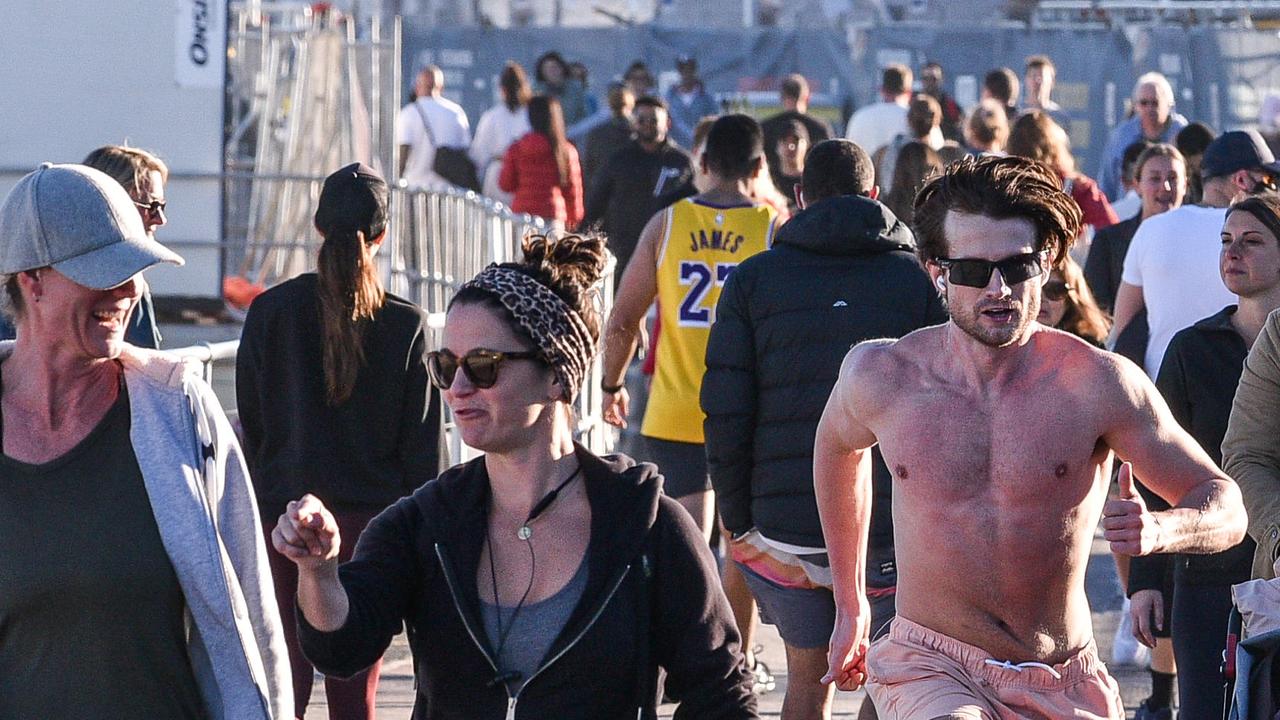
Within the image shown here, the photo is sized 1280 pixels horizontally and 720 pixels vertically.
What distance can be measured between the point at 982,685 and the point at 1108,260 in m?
5.13

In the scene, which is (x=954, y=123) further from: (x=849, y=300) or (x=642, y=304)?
(x=849, y=300)

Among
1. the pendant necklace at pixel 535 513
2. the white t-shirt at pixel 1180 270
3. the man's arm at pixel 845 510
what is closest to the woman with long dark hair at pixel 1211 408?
the man's arm at pixel 845 510

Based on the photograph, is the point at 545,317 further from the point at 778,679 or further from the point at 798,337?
the point at 778,679

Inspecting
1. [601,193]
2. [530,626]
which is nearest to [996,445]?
[530,626]

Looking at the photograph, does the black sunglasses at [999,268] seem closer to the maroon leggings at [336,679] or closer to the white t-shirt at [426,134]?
the maroon leggings at [336,679]

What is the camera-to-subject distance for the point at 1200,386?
584 cm

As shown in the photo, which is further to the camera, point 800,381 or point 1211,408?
point 800,381

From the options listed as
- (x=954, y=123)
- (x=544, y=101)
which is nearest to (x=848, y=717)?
(x=544, y=101)

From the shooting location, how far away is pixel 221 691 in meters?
3.63

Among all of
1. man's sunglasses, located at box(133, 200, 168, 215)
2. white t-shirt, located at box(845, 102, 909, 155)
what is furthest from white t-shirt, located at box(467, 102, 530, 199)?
man's sunglasses, located at box(133, 200, 168, 215)

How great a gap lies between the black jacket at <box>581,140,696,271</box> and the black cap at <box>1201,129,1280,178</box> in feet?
19.2

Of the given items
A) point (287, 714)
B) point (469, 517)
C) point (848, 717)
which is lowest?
point (848, 717)

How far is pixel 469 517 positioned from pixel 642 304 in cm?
393

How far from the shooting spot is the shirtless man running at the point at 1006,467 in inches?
168
